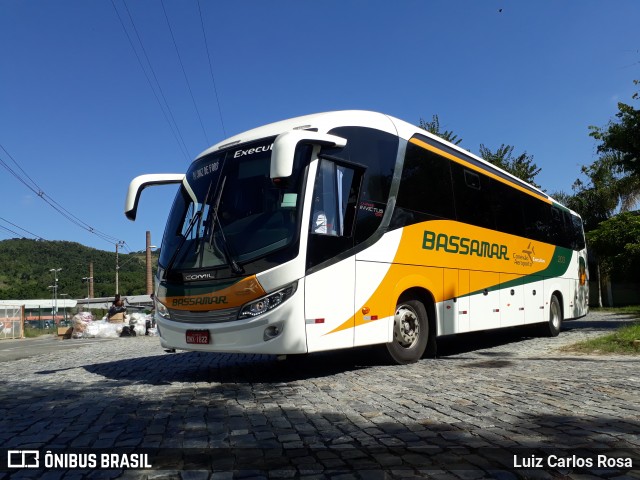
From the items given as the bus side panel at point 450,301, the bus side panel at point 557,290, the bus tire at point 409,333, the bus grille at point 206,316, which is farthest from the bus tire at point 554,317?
the bus grille at point 206,316

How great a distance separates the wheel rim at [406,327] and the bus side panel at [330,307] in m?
1.32

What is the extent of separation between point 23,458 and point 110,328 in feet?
61.8

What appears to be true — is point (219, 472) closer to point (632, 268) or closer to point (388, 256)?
point (388, 256)

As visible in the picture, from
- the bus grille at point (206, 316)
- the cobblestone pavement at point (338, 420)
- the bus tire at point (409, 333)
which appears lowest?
the cobblestone pavement at point (338, 420)

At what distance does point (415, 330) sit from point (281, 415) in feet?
12.9

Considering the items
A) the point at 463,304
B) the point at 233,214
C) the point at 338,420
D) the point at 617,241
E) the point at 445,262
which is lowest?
the point at 338,420

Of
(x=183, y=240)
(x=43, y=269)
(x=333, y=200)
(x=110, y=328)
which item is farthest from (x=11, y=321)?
(x=43, y=269)

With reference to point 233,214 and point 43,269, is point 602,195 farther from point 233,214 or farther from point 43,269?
point 43,269

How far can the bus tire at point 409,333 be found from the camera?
7.91 m

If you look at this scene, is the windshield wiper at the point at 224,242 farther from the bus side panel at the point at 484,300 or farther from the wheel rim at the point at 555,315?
the wheel rim at the point at 555,315

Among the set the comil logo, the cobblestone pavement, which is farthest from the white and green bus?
the comil logo

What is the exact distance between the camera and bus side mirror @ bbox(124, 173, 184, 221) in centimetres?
806

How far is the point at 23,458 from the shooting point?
3.72 metres

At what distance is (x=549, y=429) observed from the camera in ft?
13.6
